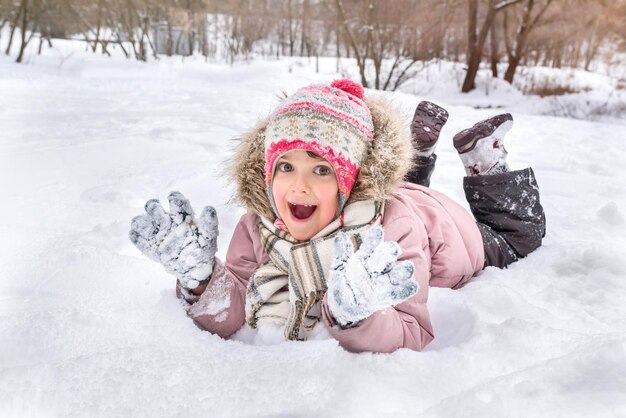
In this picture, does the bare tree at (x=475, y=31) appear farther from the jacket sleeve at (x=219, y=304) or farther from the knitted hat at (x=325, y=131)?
the jacket sleeve at (x=219, y=304)

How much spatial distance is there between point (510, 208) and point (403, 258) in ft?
2.86

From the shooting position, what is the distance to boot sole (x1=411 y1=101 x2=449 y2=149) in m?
2.09

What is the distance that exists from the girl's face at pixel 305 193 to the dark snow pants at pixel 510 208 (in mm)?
834

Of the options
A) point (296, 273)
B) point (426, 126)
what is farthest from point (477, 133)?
point (296, 273)

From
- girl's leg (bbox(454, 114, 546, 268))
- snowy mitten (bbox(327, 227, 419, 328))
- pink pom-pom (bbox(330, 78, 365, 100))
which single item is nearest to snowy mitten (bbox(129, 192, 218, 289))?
snowy mitten (bbox(327, 227, 419, 328))

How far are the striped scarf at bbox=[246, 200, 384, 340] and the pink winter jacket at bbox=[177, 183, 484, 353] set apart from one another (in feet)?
0.19

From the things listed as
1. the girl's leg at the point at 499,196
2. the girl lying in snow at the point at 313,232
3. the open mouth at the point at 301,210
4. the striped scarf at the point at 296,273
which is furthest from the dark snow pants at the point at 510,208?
the open mouth at the point at 301,210

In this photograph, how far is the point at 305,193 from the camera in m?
1.30

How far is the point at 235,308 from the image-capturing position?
137 centimetres

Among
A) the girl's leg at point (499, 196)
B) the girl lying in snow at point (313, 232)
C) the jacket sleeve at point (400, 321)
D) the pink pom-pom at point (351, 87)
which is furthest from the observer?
the girl's leg at point (499, 196)

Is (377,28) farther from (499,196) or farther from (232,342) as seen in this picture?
(232,342)

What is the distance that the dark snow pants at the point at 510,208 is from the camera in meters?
1.92

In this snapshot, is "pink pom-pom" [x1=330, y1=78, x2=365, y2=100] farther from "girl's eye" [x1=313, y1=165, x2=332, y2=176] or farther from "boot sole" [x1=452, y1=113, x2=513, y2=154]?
"boot sole" [x1=452, y1=113, x2=513, y2=154]

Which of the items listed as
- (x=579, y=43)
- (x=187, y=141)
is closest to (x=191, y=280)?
(x=187, y=141)
